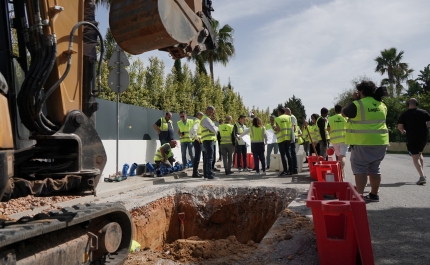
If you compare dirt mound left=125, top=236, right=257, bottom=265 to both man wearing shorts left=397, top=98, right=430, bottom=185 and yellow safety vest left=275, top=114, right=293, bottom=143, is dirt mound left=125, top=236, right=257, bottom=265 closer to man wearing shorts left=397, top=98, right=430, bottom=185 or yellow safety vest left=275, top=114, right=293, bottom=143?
man wearing shorts left=397, top=98, right=430, bottom=185

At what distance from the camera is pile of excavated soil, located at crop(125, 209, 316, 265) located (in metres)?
3.62

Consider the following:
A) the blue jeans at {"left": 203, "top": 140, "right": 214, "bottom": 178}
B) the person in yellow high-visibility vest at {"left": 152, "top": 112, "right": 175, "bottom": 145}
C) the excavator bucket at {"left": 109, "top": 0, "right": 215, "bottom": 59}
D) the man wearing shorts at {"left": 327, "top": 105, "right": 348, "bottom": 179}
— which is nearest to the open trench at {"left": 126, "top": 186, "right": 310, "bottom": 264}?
the blue jeans at {"left": 203, "top": 140, "right": 214, "bottom": 178}

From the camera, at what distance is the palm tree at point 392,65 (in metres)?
53.1

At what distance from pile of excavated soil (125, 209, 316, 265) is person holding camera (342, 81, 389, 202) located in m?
1.51

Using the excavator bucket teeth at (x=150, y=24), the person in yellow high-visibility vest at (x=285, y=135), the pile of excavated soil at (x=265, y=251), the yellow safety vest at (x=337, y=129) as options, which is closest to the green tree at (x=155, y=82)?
the person in yellow high-visibility vest at (x=285, y=135)

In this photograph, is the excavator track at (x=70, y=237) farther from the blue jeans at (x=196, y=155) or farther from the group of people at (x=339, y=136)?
the blue jeans at (x=196, y=155)

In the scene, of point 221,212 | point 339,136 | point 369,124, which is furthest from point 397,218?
point 339,136

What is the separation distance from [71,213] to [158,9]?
6.39 feet

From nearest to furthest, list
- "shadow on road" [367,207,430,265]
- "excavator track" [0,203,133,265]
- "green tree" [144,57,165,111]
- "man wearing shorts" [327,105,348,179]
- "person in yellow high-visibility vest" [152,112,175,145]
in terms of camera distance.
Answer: "excavator track" [0,203,133,265] → "shadow on road" [367,207,430,265] → "man wearing shorts" [327,105,348,179] → "person in yellow high-visibility vest" [152,112,175,145] → "green tree" [144,57,165,111]

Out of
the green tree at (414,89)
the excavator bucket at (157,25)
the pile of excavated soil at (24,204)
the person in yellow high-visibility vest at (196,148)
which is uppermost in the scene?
the green tree at (414,89)

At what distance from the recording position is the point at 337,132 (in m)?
9.39

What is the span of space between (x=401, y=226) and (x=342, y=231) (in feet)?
5.40

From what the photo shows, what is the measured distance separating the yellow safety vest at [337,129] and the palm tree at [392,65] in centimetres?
4859

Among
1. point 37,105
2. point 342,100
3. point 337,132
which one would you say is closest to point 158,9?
point 37,105
